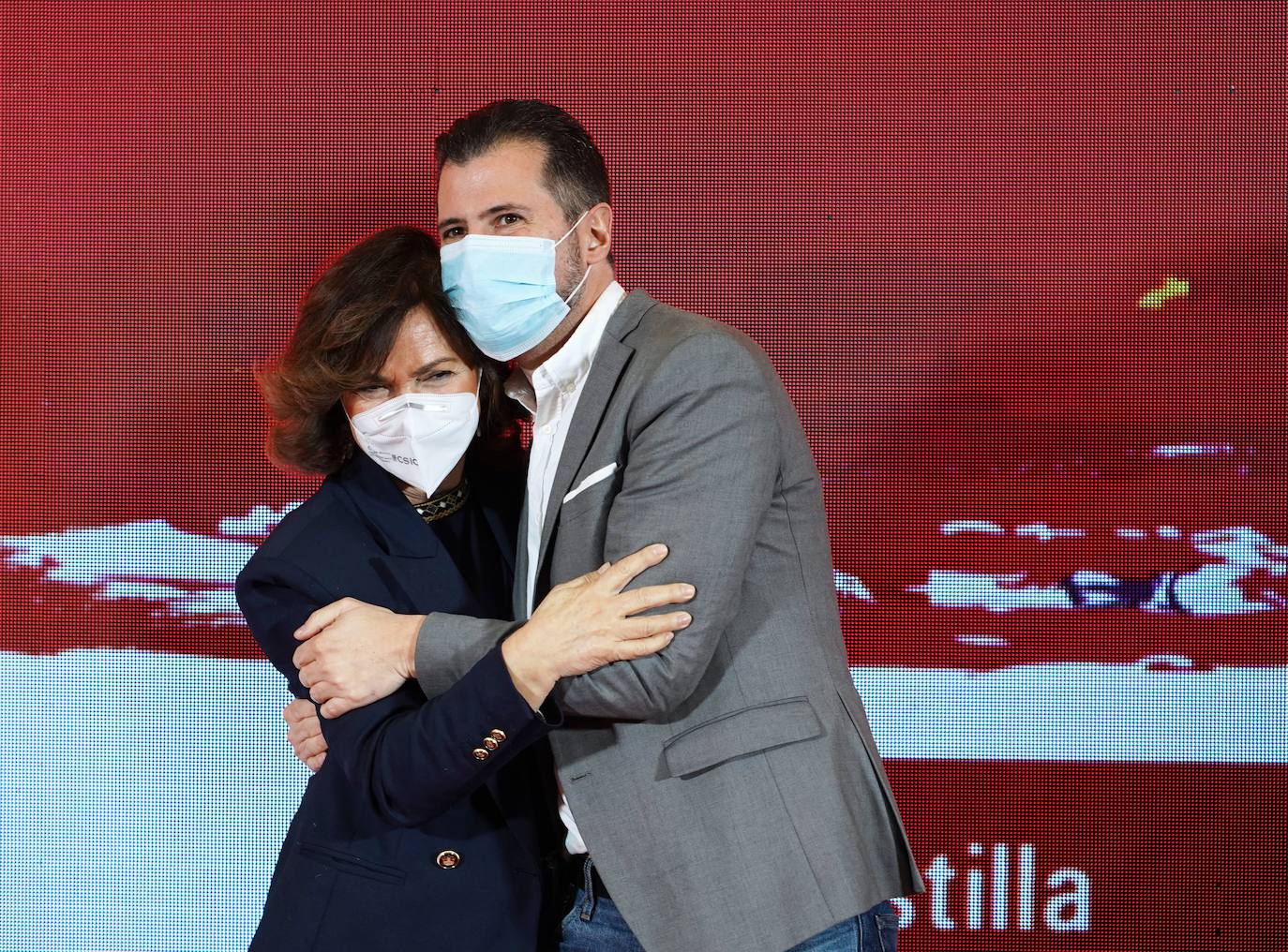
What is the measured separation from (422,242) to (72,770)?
6.54ft

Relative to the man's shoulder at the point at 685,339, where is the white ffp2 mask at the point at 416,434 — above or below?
below

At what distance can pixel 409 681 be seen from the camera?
70.2 inches

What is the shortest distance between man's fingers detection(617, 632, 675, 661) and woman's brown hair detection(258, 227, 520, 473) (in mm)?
704

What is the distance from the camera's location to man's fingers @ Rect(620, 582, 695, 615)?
5.06 feet

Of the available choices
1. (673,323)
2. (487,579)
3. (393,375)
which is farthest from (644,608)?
(393,375)

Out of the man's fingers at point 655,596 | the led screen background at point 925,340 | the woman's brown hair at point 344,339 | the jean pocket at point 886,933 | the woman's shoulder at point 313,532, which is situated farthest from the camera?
the led screen background at point 925,340

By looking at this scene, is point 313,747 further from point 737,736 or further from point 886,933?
point 886,933

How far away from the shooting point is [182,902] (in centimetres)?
326

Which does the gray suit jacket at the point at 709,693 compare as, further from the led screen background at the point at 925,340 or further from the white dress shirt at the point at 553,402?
the led screen background at the point at 925,340

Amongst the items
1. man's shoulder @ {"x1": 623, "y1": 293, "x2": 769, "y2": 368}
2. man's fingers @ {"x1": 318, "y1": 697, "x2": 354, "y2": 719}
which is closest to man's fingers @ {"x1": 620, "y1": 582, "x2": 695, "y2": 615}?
man's shoulder @ {"x1": 623, "y1": 293, "x2": 769, "y2": 368}

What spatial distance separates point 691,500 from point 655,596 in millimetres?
133

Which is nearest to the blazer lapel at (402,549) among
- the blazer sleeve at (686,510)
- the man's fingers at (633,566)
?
the blazer sleeve at (686,510)

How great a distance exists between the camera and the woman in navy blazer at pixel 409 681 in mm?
1616

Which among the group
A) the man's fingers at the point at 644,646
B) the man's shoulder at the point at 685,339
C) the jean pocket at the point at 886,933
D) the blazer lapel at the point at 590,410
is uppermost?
the man's shoulder at the point at 685,339
